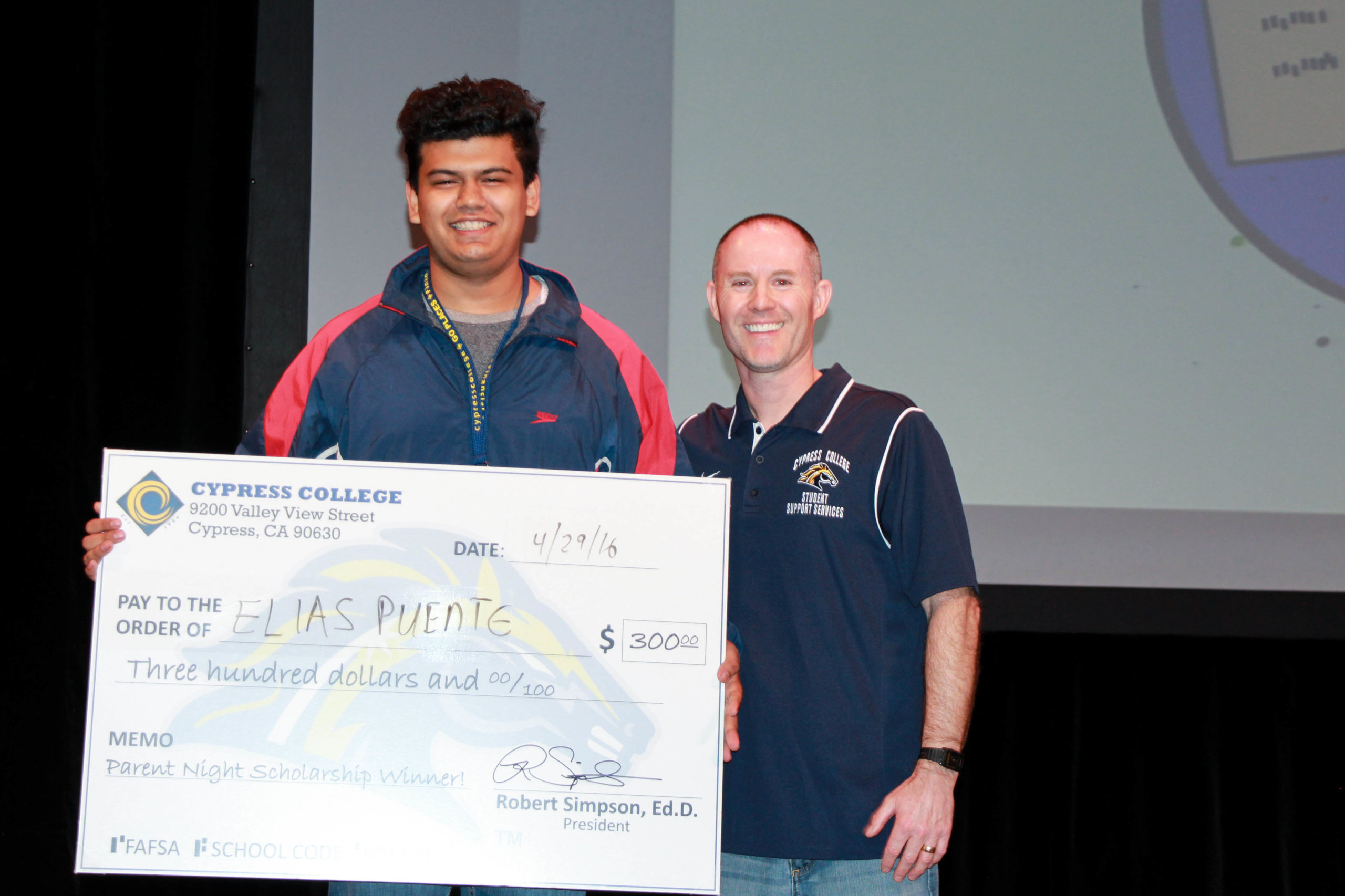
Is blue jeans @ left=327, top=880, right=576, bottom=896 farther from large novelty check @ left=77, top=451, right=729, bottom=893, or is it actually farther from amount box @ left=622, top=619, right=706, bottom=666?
amount box @ left=622, top=619, right=706, bottom=666

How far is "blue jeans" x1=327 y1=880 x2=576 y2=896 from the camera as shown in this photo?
1531mm

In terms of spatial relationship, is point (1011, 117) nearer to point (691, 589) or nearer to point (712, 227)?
point (712, 227)

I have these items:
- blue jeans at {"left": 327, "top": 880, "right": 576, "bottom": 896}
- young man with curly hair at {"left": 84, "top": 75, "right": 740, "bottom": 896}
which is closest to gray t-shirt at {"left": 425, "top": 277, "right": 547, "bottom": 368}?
young man with curly hair at {"left": 84, "top": 75, "right": 740, "bottom": 896}

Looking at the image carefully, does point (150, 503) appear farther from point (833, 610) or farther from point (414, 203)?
point (833, 610)

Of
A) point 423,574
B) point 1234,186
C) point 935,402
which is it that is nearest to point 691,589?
point 423,574

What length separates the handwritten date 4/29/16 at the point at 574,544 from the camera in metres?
1.47

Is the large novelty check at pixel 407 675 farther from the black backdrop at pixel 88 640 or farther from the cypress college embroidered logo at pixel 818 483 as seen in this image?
the black backdrop at pixel 88 640

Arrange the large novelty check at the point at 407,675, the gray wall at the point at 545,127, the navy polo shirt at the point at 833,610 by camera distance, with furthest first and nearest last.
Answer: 1. the gray wall at the point at 545,127
2. the navy polo shirt at the point at 833,610
3. the large novelty check at the point at 407,675

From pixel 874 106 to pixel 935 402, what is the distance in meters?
0.80

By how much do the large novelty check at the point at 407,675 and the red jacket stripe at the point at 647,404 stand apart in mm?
207

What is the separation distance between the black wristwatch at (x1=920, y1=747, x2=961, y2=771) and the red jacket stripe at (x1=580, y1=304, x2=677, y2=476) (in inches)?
23.7

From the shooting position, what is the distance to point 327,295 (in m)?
2.62
